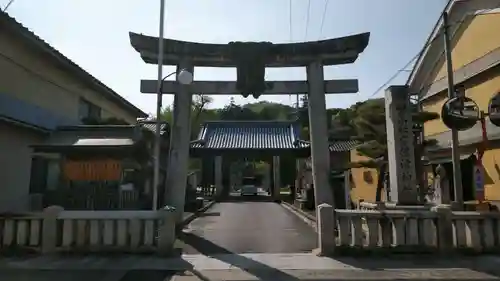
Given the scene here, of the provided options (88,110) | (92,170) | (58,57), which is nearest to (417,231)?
(92,170)

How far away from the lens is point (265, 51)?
12.4m

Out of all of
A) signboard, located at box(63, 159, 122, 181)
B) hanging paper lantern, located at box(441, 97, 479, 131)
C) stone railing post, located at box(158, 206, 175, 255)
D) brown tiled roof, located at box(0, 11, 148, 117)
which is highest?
brown tiled roof, located at box(0, 11, 148, 117)

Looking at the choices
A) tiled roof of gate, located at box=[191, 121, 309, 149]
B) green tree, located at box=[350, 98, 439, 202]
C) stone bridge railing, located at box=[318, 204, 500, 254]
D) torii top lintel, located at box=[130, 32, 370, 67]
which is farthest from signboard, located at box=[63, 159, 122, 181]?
tiled roof of gate, located at box=[191, 121, 309, 149]

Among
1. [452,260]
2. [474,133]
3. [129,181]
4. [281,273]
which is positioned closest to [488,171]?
[474,133]

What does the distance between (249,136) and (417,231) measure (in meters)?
26.4

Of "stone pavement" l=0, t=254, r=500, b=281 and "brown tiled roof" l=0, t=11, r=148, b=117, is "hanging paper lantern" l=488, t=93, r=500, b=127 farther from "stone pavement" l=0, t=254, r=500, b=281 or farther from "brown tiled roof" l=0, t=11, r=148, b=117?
"brown tiled roof" l=0, t=11, r=148, b=117

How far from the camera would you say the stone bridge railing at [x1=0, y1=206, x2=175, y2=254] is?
29.9 ft

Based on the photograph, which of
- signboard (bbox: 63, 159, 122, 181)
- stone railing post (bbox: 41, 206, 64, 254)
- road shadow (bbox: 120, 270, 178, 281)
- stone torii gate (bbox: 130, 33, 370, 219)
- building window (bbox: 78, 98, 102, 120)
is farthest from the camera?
building window (bbox: 78, 98, 102, 120)

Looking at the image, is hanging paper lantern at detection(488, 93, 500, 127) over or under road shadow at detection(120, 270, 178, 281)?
over

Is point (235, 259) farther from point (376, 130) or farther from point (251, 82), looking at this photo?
point (376, 130)

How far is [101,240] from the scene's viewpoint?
9.30m

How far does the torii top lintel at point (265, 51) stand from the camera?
1225 centimetres

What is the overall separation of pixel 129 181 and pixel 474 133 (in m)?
13.5

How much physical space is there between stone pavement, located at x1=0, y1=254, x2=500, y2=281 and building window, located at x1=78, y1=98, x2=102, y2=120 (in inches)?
490
